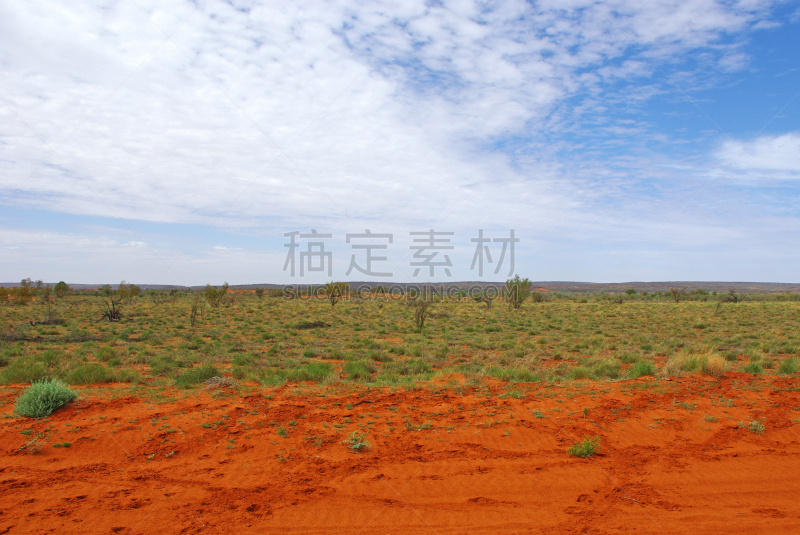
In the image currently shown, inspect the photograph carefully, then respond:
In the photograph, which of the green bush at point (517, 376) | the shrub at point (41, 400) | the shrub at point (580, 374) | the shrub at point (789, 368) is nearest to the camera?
the shrub at point (41, 400)

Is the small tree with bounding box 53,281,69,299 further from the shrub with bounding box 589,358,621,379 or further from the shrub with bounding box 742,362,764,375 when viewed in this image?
the shrub with bounding box 742,362,764,375

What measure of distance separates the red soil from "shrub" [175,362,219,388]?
203 centimetres

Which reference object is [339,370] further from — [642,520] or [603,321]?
[603,321]

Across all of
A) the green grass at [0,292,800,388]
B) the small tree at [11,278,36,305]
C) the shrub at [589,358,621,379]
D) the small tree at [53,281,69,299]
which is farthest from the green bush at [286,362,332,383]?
the small tree at [53,281,69,299]

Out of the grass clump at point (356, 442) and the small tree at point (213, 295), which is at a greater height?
the small tree at point (213, 295)

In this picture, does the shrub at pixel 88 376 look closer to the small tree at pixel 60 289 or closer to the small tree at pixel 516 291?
the small tree at pixel 516 291

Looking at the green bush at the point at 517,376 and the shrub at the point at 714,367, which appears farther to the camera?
the green bush at the point at 517,376

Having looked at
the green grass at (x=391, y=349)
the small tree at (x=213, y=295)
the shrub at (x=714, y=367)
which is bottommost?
the green grass at (x=391, y=349)

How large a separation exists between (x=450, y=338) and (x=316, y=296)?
42993 mm

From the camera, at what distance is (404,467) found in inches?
243

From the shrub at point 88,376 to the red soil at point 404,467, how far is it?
3103 mm

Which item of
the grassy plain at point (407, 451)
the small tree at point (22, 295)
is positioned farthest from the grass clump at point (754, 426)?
the small tree at point (22, 295)

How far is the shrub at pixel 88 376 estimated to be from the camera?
11.6 metres

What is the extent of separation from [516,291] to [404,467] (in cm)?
3840
